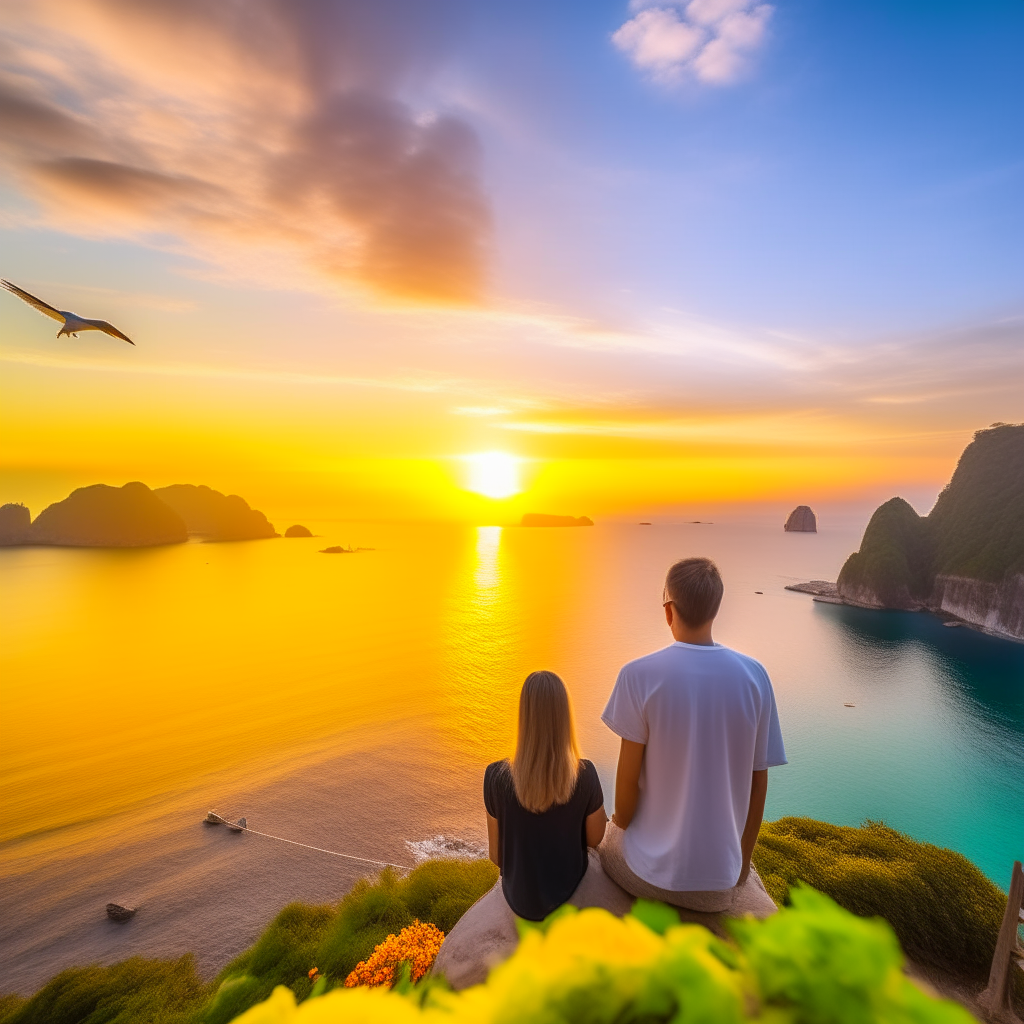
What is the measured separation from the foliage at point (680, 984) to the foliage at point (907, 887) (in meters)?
15.9

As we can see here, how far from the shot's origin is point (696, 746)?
3.38 metres

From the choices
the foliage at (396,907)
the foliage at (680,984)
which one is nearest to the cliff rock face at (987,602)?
the foliage at (396,907)

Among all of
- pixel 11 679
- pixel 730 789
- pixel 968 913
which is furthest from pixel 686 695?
pixel 11 679

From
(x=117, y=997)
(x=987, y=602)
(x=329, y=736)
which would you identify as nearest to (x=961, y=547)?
(x=987, y=602)

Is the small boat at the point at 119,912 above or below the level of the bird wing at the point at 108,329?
below

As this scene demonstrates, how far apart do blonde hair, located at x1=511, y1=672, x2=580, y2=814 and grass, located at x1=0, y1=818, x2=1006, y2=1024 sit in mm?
12214

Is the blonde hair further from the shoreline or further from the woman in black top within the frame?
the shoreline

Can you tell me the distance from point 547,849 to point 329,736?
42.8 meters

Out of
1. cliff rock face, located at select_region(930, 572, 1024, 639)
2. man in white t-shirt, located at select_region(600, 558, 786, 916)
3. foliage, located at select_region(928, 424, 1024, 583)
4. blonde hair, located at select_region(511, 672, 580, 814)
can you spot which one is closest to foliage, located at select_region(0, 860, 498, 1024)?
blonde hair, located at select_region(511, 672, 580, 814)

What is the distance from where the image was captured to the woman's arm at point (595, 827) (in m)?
4.26

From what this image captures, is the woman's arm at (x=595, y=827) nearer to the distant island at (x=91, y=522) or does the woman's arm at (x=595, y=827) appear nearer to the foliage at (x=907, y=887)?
the foliage at (x=907, y=887)

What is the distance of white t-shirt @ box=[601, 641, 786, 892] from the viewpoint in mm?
3346

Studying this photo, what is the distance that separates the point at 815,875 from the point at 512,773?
17.4 metres

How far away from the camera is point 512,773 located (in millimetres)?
4160
